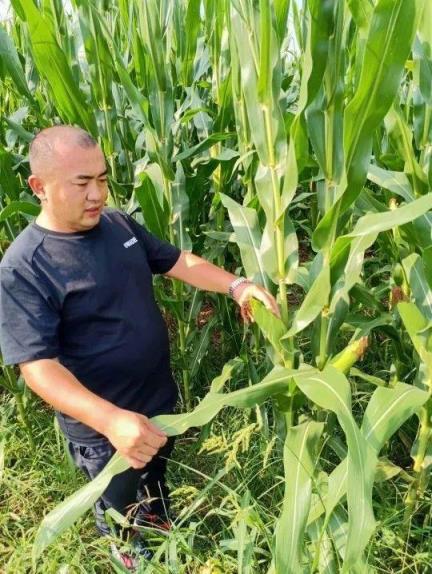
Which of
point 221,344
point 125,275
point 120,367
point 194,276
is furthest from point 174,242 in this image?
point 221,344

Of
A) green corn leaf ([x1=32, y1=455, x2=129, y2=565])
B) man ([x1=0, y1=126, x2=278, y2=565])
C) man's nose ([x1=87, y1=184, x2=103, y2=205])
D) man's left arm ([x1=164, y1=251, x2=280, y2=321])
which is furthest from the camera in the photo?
man's left arm ([x1=164, y1=251, x2=280, y2=321])

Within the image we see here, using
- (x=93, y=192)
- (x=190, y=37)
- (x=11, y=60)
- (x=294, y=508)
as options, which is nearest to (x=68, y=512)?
(x=294, y=508)

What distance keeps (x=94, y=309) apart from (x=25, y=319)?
208mm

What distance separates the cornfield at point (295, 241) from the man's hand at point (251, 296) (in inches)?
1.5

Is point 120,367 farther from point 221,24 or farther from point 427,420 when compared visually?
point 221,24

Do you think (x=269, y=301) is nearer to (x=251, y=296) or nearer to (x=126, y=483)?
(x=251, y=296)

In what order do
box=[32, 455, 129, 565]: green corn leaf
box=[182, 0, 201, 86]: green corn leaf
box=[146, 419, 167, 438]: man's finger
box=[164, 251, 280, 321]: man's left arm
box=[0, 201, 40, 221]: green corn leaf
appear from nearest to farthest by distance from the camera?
box=[32, 455, 129, 565]: green corn leaf → box=[146, 419, 167, 438]: man's finger → box=[164, 251, 280, 321]: man's left arm → box=[0, 201, 40, 221]: green corn leaf → box=[182, 0, 201, 86]: green corn leaf

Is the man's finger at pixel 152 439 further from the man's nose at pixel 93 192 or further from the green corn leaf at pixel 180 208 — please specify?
the green corn leaf at pixel 180 208

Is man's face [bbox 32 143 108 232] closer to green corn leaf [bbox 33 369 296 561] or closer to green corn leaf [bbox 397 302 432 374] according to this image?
green corn leaf [bbox 33 369 296 561]

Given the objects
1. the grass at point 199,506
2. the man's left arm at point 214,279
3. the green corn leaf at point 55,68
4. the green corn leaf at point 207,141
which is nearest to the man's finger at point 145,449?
the grass at point 199,506

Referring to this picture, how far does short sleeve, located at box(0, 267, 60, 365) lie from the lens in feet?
4.66

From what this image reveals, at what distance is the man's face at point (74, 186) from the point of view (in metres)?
1.47

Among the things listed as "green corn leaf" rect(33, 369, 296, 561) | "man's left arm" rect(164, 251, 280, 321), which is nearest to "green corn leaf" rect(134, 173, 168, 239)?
"man's left arm" rect(164, 251, 280, 321)

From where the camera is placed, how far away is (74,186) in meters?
1.48
